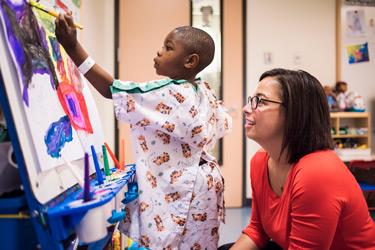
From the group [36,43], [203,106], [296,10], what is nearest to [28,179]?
[36,43]

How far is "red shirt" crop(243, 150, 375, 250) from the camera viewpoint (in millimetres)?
724

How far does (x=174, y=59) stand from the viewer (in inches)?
34.4

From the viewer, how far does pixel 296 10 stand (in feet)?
9.00

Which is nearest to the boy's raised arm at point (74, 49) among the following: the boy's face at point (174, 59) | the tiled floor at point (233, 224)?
the boy's face at point (174, 59)

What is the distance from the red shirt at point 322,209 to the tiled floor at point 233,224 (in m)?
1.21

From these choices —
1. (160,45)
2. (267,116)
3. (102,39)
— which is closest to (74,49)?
(267,116)

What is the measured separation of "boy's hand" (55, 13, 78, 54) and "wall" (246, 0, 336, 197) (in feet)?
7.26

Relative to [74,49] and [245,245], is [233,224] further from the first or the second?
[74,49]

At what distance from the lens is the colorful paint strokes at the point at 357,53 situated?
2830 millimetres

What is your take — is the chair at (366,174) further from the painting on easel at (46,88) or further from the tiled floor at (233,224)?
the painting on easel at (46,88)

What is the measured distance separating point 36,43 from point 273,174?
29.0 inches

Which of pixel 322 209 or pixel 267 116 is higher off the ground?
pixel 267 116

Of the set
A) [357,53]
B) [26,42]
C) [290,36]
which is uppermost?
[290,36]

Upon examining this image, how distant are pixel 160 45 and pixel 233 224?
5.14ft
